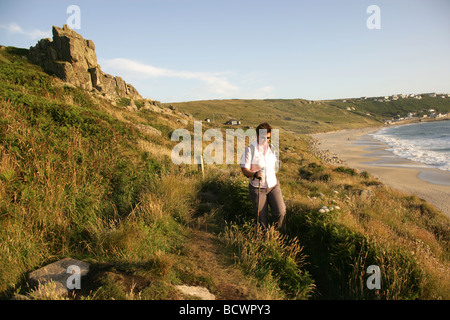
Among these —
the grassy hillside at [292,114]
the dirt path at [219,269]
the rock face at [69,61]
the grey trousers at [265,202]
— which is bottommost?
the dirt path at [219,269]

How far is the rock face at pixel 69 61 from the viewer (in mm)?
25470

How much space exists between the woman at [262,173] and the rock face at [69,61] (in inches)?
1055

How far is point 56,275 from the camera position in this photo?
286 centimetres

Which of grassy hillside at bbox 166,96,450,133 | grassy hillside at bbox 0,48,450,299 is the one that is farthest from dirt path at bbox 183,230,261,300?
grassy hillside at bbox 166,96,450,133

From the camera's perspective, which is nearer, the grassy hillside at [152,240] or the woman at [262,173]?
the grassy hillside at [152,240]

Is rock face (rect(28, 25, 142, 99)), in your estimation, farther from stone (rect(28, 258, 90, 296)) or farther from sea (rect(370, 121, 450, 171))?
sea (rect(370, 121, 450, 171))

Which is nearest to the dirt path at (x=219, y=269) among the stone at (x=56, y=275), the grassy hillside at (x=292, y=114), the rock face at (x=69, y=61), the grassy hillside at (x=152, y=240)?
the grassy hillside at (x=152, y=240)

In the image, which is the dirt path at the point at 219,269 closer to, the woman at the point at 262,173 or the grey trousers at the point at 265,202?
the grey trousers at the point at 265,202

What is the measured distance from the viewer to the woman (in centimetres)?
457

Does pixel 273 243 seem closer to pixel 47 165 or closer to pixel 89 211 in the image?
pixel 89 211

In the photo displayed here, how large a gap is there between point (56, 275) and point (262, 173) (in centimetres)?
340

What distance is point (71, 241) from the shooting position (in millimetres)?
3689

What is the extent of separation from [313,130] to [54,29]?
368ft

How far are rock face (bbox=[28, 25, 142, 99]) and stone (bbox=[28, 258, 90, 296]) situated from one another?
27.1 m
